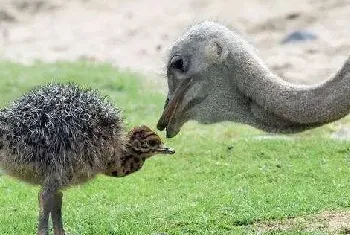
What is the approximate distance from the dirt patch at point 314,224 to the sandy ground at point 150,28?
792 centimetres

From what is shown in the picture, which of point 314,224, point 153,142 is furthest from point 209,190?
point 153,142

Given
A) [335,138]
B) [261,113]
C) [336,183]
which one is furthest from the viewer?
[335,138]

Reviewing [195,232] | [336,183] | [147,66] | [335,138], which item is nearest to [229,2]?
[147,66]

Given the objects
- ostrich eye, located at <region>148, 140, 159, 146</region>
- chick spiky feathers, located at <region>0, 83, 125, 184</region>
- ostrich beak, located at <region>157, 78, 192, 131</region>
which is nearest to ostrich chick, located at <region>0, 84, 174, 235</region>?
chick spiky feathers, located at <region>0, 83, 125, 184</region>

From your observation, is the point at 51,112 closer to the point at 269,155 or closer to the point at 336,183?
the point at 336,183

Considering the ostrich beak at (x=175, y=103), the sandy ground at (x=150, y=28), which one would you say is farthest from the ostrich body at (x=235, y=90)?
the sandy ground at (x=150, y=28)

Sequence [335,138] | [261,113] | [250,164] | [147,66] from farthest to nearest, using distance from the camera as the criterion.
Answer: [147,66] → [335,138] → [250,164] → [261,113]

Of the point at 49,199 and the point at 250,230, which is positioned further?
the point at 250,230

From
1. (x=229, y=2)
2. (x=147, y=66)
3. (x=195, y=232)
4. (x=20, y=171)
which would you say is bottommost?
(x=195, y=232)

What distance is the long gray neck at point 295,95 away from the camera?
6.68m

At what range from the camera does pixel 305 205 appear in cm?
839

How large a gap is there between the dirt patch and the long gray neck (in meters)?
1.27

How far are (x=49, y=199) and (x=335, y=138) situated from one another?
4900 mm

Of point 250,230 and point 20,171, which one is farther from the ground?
point 20,171
